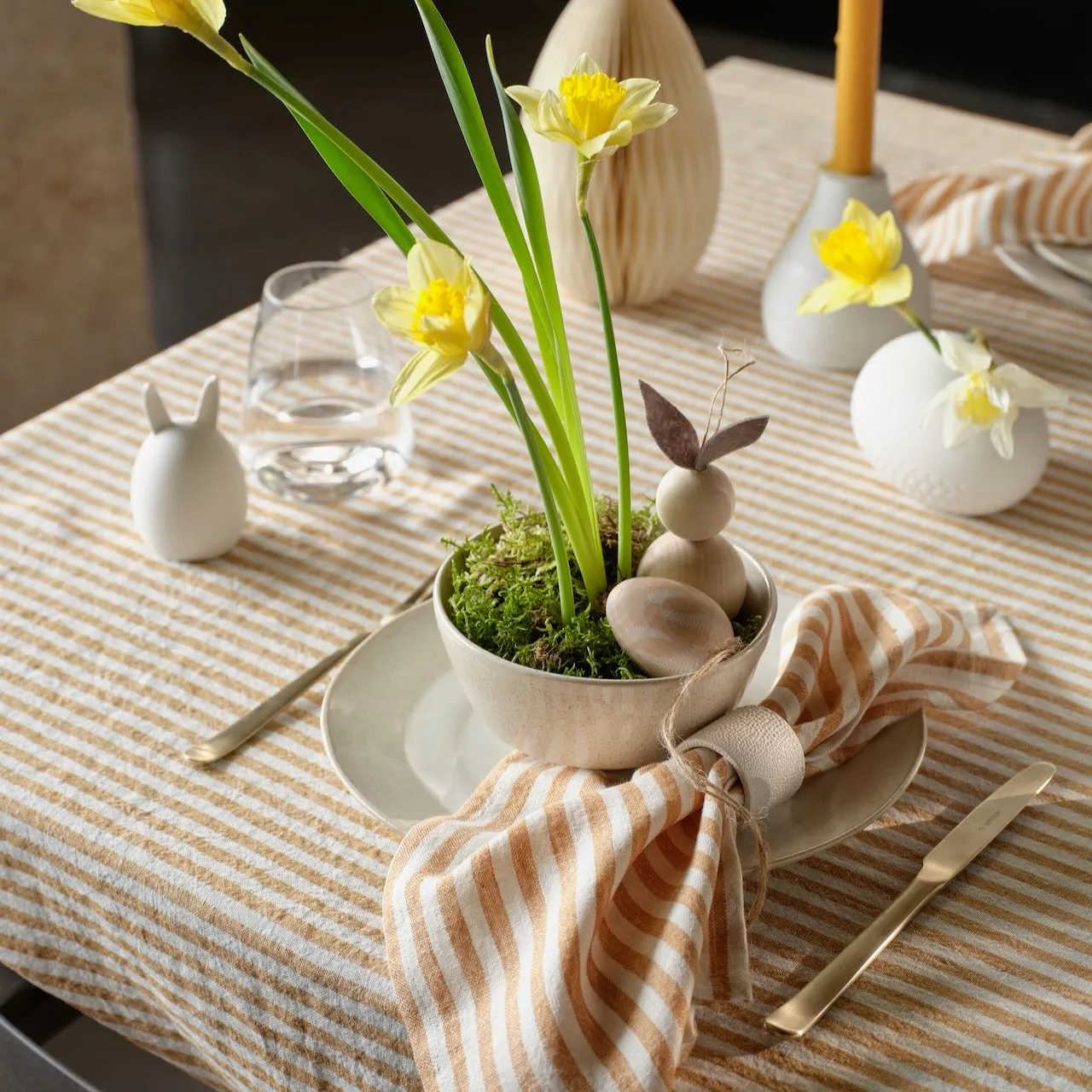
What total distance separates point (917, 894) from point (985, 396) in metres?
0.35

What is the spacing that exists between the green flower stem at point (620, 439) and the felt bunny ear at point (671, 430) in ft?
0.04

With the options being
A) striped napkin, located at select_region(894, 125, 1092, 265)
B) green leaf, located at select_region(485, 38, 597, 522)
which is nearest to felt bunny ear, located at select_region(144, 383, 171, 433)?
green leaf, located at select_region(485, 38, 597, 522)

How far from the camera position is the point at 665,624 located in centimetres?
59

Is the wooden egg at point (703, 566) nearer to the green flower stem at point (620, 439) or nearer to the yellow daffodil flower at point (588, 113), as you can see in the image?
the green flower stem at point (620, 439)

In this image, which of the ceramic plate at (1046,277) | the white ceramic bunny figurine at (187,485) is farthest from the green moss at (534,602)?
the ceramic plate at (1046,277)

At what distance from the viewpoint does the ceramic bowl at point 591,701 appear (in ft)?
1.97

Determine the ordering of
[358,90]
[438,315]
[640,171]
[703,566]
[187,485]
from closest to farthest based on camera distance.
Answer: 1. [438,315]
2. [703,566]
3. [187,485]
4. [640,171]
5. [358,90]

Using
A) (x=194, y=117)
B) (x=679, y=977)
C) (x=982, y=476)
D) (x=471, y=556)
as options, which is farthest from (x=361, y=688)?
(x=194, y=117)

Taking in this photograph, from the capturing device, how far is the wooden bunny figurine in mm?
601

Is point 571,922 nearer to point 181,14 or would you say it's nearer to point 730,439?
point 730,439

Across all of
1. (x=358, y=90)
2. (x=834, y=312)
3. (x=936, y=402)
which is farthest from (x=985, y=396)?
(x=358, y=90)

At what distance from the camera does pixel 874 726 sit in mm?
684

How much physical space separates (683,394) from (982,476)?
24cm

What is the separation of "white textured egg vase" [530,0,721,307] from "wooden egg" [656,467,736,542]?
49 centimetres
